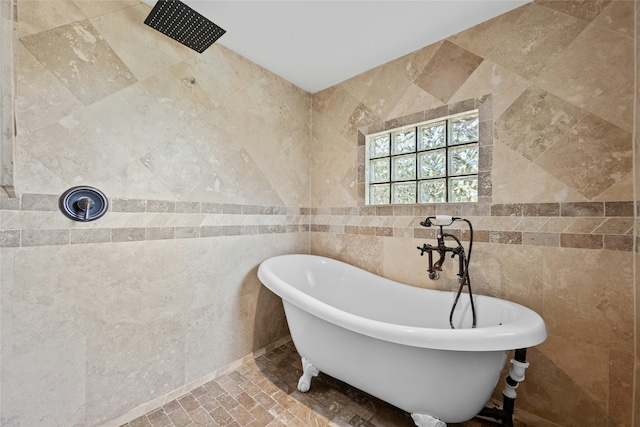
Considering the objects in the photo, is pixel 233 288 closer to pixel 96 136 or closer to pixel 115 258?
pixel 115 258

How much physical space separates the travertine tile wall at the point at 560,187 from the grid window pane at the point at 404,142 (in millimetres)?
213

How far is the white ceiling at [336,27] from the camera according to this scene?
4.80ft

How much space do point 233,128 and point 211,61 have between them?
47cm

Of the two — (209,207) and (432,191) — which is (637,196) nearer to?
(432,191)

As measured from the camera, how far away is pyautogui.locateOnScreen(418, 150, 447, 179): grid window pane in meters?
1.80

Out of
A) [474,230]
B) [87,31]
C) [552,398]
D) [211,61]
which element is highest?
[211,61]

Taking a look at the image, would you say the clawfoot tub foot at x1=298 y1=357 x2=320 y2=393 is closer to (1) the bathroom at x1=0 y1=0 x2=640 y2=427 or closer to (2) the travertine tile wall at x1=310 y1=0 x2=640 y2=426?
(1) the bathroom at x1=0 y1=0 x2=640 y2=427

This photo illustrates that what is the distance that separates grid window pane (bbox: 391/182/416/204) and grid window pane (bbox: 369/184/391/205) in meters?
0.05

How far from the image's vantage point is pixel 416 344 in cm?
100

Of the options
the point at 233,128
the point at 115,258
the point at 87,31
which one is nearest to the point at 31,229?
the point at 115,258

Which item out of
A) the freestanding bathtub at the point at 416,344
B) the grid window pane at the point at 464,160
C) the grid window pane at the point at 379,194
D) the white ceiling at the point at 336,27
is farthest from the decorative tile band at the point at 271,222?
the white ceiling at the point at 336,27

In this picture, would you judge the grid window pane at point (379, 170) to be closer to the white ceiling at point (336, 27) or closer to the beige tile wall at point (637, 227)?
the white ceiling at point (336, 27)

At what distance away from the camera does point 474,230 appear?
1597 millimetres

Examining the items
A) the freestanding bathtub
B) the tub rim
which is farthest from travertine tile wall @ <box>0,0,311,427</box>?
the tub rim
